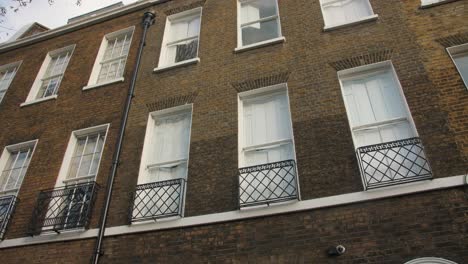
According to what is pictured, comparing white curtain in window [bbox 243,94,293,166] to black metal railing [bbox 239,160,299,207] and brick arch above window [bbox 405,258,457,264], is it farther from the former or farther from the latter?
brick arch above window [bbox 405,258,457,264]

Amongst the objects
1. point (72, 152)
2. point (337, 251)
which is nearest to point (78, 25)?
point (72, 152)

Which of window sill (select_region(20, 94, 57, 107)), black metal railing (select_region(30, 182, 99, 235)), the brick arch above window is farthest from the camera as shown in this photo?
window sill (select_region(20, 94, 57, 107))

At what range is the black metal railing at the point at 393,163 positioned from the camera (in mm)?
5887

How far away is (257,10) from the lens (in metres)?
10.1

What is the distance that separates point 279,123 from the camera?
297 inches

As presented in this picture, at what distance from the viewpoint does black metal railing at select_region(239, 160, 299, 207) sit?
6.40m

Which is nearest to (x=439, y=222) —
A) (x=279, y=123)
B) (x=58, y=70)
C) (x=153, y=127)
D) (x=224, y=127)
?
(x=279, y=123)

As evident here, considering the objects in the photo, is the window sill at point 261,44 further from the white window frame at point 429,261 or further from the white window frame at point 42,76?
the white window frame at point 42,76

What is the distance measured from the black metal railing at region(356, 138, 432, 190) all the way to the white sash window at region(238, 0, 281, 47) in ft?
13.5

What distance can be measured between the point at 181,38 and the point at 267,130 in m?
4.62

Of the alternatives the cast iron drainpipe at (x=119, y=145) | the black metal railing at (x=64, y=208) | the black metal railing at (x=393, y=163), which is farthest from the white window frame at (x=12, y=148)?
the black metal railing at (x=393, y=163)

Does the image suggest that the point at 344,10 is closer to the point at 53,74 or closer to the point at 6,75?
the point at 53,74

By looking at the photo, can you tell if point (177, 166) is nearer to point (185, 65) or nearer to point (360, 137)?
point (185, 65)

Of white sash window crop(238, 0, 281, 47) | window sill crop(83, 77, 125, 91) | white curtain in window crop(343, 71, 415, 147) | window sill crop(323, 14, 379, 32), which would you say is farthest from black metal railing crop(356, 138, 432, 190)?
window sill crop(83, 77, 125, 91)
